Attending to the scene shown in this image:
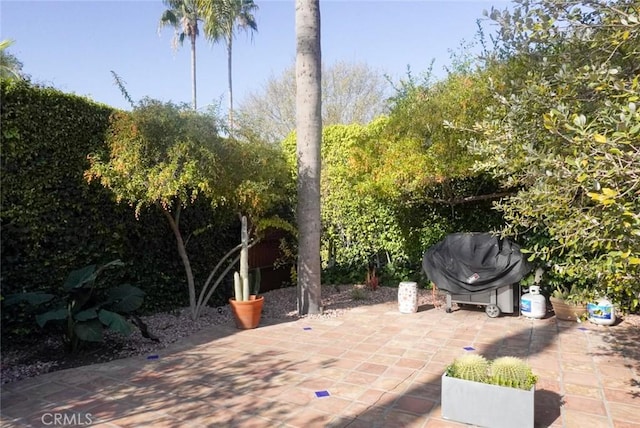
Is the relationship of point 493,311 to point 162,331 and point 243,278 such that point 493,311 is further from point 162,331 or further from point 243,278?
point 162,331

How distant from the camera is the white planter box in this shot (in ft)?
8.29

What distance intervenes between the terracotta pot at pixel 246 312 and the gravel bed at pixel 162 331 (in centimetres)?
52

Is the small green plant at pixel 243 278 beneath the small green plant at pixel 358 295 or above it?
above

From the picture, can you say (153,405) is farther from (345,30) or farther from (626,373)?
(345,30)

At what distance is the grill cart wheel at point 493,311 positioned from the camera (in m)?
5.67

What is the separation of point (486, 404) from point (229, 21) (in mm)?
14872

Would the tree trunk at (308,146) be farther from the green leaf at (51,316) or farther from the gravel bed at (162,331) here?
the green leaf at (51,316)

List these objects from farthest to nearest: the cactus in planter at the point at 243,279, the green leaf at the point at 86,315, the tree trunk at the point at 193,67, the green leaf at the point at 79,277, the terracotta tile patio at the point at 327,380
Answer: the tree trunk at the point at 193,67 → the cactus in planter at the point at 243,279 → the green leaf at the point at 79,277 → the green leaf at the point at 86,315 → the terracotta tile patio at the point at 327,380

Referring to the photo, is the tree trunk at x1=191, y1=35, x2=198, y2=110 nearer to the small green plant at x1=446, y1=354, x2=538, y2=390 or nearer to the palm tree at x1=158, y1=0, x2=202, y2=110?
the palm tree at x1=158, y1=0, x2=202, y2=110

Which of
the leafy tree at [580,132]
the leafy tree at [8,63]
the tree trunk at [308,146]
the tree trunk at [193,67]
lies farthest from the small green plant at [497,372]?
the tree trunk at [193,67]

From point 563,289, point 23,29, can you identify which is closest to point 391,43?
point 563,289

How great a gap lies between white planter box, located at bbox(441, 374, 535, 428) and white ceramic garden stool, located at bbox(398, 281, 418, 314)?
325 centimetres

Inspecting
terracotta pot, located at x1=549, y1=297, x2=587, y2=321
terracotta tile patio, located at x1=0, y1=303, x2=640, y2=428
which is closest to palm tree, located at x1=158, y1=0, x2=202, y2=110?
terracotta tile patio, located at x1=0, y1=303, x2=640, y2=428

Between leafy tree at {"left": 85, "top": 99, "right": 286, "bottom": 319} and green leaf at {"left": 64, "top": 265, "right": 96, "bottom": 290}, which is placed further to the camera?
leafy tree at {"left": 85, "top": 99, "right": 286, "bottom": 319}
